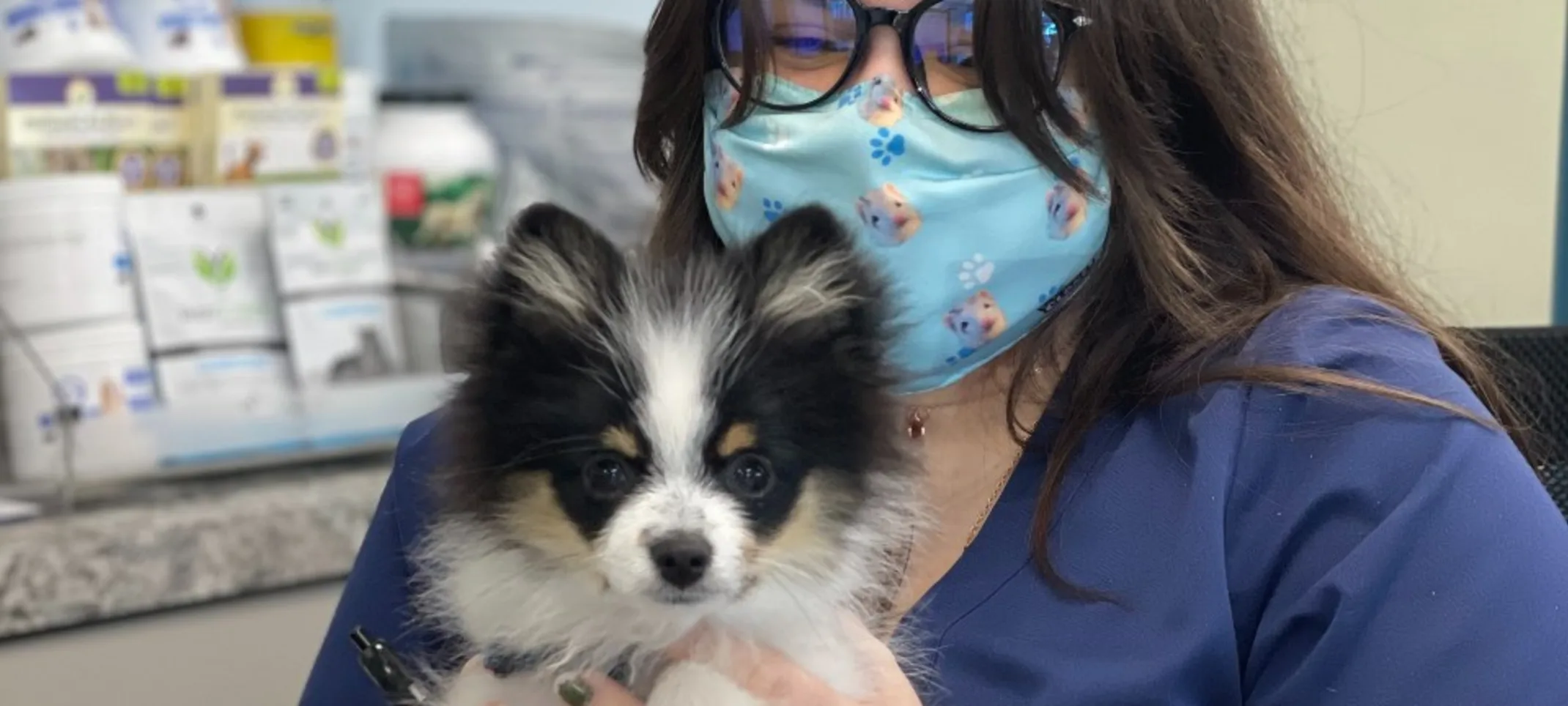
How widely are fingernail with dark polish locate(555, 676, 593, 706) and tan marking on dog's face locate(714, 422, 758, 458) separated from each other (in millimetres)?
269

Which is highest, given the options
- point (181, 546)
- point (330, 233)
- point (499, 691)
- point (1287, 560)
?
point (330, 233)

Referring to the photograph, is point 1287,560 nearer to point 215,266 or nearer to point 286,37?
point 215,266

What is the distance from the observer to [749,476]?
1.23m

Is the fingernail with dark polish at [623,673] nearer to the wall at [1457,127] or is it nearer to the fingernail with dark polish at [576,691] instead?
the fingernail with dark polish at [576,691]

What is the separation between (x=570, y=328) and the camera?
1258mm

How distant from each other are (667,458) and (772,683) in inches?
9.7

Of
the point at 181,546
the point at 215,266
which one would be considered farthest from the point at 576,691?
the point at 215,266

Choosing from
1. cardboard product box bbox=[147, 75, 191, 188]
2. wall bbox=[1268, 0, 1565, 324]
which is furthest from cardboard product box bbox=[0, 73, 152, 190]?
wall bbox=[1268, 0, 1565, 324]

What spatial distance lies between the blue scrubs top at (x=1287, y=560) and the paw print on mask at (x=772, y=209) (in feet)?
1.18

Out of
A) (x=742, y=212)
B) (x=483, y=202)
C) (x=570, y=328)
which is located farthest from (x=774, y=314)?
(x=483, y=202)

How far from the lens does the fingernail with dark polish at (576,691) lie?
1312 millimetres

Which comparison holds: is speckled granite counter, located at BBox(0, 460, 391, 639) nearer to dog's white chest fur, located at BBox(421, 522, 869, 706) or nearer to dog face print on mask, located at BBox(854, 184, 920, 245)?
dog's white chest fur, located at BBox(421, 522, 869, 706)

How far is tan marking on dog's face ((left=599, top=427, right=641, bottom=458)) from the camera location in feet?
3.93

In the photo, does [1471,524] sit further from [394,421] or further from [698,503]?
[394,421]
